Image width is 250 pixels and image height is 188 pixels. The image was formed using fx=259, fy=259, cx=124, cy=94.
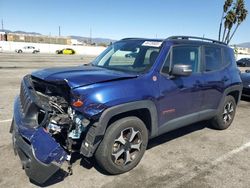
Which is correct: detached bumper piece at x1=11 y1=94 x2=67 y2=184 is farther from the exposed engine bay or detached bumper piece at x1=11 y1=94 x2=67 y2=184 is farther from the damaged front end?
the exposed engine bay

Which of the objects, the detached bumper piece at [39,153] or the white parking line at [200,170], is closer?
the detached bumper piece at [39,153]

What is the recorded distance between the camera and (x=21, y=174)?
138 inches

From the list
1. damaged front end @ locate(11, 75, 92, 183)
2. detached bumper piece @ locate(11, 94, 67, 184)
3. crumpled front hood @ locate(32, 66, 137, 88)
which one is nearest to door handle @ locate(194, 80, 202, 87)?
crumpled front hood @ locate(32, 66, 137, 88)

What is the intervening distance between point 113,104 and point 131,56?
1453 millimetres

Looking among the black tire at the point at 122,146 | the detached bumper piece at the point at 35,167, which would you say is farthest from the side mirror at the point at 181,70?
the detached bumper piece at the point at 35,167

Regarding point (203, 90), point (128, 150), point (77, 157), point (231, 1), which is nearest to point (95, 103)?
point (128, 150)

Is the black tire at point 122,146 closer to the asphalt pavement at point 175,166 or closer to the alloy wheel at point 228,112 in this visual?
the asphalt pavement at point 175,166

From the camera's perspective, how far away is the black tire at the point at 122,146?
336cm

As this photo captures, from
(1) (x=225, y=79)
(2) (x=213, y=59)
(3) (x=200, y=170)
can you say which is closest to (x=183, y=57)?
(2) (x=213, y=59)

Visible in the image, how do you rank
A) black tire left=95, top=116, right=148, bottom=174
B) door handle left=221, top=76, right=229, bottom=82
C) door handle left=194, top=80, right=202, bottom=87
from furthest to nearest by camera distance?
door handle left=221, top=76, right=229, bottom=82 → door handle left=194, top=80, right=202, bottom=87 → black tire left=95, top=116, right=148, bottom=174

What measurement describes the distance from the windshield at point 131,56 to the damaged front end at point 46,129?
1181 mm

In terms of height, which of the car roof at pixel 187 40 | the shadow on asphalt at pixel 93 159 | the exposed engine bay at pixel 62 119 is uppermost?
the car roof at pixel 187 40

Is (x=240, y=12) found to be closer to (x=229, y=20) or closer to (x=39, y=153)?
(x=229, y=20)

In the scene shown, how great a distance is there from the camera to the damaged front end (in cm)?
294
